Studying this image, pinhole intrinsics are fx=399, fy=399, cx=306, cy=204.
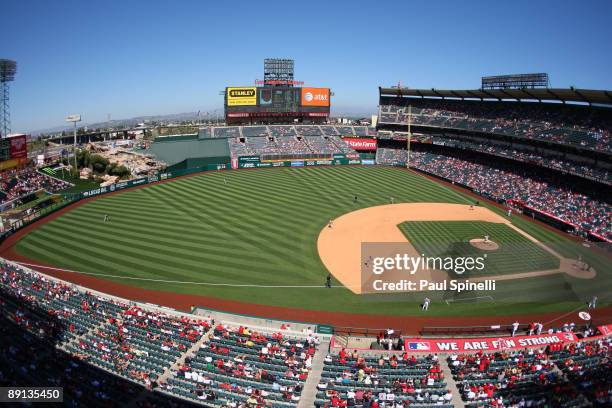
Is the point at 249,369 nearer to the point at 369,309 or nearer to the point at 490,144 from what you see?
the point at 369,309

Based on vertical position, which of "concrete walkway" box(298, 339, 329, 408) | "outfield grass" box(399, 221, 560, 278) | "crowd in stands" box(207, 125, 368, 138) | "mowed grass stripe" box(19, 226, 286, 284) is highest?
"crowd in stands" box(207, 125, 368, 138)

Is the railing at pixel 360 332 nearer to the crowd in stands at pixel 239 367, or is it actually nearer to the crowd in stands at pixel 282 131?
the crowd in stands at pixel 239 367

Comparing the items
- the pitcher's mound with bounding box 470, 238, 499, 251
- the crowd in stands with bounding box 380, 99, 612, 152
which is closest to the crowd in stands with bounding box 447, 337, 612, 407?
the pitcher's mound with bounding box 470, 238, 499, 251

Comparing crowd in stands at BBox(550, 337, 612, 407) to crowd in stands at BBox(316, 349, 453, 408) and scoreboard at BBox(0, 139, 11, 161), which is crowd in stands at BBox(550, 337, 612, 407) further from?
scoreboard at BBox(0, 139, 11, 161)

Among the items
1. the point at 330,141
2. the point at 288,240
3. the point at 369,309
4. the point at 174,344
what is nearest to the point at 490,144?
the point at 330,141

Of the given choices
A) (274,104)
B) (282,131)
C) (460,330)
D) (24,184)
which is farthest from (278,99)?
(460,330)

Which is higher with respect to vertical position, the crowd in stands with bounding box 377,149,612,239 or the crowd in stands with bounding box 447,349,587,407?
the crowd in stands with bounding box 377,149,612,239
